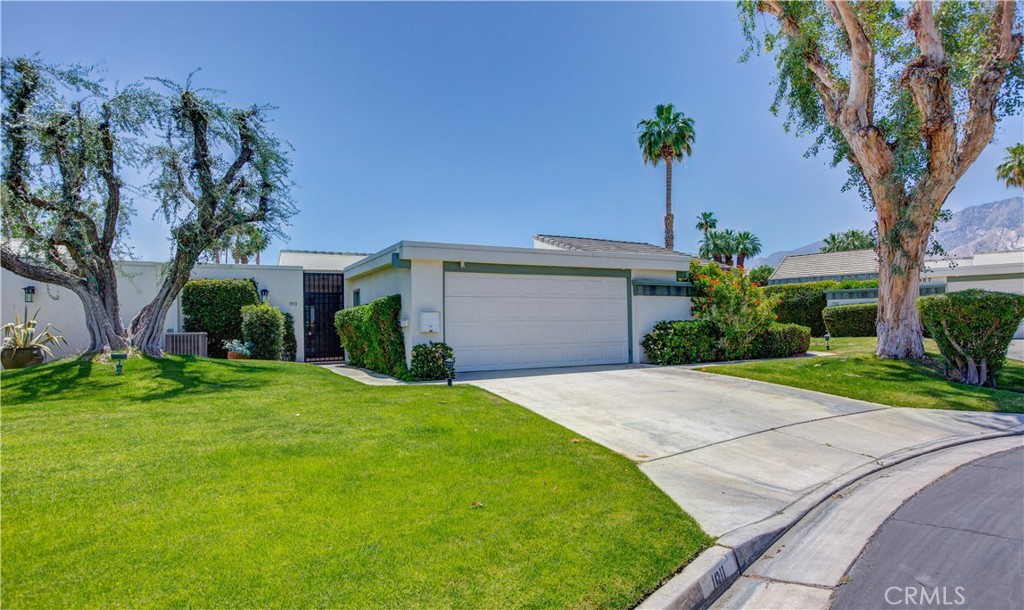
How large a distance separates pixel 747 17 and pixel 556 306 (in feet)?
30.8

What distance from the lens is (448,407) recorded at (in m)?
7.29

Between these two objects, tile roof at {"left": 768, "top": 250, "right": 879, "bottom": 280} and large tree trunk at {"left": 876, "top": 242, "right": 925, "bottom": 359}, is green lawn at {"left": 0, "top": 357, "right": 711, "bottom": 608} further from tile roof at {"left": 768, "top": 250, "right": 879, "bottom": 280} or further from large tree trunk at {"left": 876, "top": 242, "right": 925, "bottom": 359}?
tile roof at {"left": 768, "top": 250, "right": 879, "bottom": 280}

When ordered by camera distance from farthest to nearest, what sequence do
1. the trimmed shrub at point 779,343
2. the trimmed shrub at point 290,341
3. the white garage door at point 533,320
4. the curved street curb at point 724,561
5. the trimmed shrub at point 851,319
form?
the trimmed shrub at point 851,319 → the trimmed shrub at point 290,341 → the trimmed shrub at point 779,343 → the white garage door at point 533,320 → the curved street curb at point 724,561

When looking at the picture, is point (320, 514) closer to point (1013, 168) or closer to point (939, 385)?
point (939, 385)

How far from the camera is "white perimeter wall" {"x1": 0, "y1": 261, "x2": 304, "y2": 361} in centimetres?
1368

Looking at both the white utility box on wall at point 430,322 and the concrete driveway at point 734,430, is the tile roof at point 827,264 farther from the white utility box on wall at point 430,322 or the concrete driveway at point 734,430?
the white utility box on wall at point 430,322

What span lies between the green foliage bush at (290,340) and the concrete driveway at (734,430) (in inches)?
330

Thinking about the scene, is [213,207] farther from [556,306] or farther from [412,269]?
[556,306]

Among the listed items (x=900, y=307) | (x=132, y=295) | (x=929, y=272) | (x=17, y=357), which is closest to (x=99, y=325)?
(x=17, y=357)

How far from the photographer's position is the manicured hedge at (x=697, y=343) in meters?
13.5

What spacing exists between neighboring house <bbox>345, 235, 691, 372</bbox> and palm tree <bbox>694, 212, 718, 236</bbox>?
30.2 metres

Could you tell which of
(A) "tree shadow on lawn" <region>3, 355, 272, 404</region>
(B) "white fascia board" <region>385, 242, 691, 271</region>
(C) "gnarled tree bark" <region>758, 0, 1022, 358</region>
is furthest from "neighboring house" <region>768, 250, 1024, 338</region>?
(A) "tree shadow on lawn" <region>3, 355, 272, 404</region>

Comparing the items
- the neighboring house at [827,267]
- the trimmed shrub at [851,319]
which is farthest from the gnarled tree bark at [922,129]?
the neighboring house at [827,267]

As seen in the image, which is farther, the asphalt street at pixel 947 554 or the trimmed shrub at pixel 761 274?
the trimmed shrub at pixel 761 274
